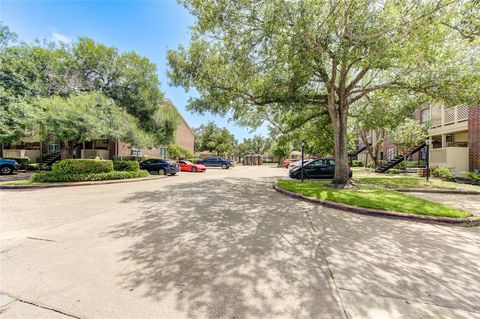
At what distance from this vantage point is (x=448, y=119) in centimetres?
1859

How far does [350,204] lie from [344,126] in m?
5.77

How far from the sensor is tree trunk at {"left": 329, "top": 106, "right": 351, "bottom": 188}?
11.7 meters

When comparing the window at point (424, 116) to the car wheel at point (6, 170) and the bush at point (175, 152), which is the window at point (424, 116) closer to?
the bush at point (175, 152)

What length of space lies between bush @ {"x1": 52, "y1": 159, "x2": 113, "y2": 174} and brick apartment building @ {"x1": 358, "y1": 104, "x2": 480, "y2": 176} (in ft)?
81.4

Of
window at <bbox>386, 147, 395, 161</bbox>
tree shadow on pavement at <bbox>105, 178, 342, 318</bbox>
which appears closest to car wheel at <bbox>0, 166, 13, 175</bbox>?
tree shadow on pavement at <bbox>105, 178, 342, 318</bbox>

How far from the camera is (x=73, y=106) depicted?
42.4 ft

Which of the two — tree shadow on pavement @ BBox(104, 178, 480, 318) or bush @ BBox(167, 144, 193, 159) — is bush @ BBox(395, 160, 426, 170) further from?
bush @ BBox(167, 144, 193, 159)

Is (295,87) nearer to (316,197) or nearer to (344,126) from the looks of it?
(344,126)

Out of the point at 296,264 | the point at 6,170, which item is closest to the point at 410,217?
the point at 296,264

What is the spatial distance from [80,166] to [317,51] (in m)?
14.6

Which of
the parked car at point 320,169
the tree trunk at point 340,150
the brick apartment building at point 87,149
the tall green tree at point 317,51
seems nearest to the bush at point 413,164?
the parked car at point 320,169

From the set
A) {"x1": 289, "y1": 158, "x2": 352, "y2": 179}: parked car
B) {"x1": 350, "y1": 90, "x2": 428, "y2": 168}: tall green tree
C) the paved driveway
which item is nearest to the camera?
the paved driveway

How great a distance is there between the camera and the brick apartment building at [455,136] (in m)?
15.9

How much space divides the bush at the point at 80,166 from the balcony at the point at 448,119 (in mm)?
26167
